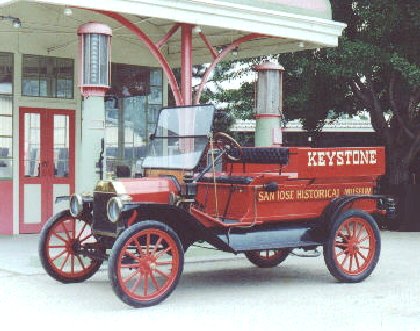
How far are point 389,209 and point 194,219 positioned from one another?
2.91 m

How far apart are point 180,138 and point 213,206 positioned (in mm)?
866

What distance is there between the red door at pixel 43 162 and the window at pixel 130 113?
2.70 ft

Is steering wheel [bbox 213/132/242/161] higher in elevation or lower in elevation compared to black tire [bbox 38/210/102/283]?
higher

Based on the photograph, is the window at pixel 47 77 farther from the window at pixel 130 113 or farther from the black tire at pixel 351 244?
the black tire at pixel 351 244

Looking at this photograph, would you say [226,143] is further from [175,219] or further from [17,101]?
[17,101]

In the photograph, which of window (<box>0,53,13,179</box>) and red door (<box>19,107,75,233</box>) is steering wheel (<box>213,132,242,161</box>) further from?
window (<box>0,53,13,179</box>)

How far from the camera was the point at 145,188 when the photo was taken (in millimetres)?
8359

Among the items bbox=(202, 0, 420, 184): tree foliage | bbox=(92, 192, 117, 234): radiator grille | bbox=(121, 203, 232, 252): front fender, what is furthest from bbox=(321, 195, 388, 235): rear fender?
bbox=(202, 0, 420, 184): tree foliage

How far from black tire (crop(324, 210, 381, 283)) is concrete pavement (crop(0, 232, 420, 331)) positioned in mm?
182

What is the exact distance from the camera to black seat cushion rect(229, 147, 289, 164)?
9.13 m

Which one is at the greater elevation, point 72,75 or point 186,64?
point 72,75

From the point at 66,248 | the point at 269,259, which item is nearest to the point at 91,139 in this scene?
the point at 66,248

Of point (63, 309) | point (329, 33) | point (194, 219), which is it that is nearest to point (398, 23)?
point (329, 33)

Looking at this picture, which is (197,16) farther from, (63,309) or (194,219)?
(63,309)
